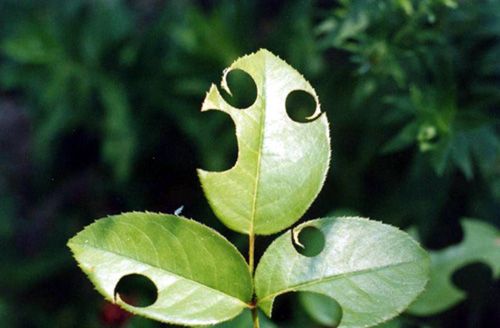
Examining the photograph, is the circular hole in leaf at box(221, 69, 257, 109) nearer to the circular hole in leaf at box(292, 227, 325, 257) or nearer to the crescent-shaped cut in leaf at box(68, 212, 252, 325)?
the circular hole in leaf at box(292, 227, 325, 257)

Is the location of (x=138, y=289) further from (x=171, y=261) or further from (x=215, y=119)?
(x=171, y=261)

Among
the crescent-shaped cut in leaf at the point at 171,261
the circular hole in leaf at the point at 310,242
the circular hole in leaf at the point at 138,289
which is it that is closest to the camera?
the crescent-shaped cut in leaf at the point at 171,261

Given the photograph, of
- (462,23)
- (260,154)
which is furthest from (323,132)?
(462,23)

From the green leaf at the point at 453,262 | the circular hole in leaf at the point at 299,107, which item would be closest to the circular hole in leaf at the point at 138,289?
the circular hole in leaf at the point at 299,107

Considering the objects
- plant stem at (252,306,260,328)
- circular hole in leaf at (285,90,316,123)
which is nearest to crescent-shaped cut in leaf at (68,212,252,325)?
plant stem at (252,306,260,328)

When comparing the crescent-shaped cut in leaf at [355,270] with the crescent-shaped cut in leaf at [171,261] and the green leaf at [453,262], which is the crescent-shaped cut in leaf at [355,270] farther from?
the green leaf at [453,262]

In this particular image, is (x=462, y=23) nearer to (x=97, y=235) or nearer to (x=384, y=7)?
(x=384, y=7)
